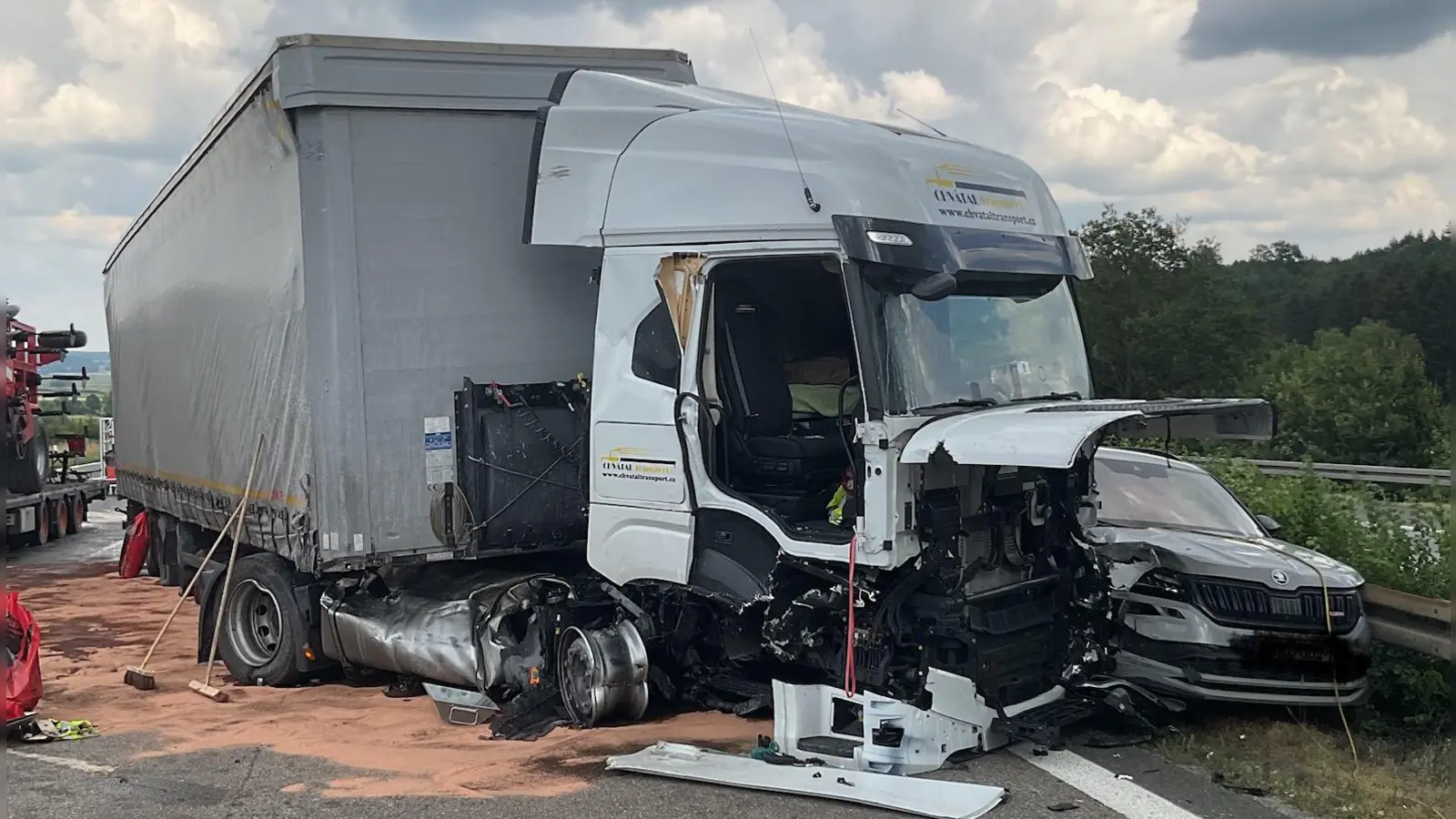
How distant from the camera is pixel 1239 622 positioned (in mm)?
7227

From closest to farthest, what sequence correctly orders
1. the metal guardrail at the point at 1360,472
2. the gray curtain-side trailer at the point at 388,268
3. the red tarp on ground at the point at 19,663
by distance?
the red tarp on ground at the point at 19,663
the gray curtain-side trailer at the point at 388,268
the metal guardrail at the point at 1360,472

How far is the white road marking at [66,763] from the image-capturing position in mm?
6777

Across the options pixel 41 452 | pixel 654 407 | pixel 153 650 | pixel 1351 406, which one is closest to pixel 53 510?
pixel 41 452

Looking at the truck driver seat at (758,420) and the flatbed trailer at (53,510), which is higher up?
the truck driver seat at (758,420)

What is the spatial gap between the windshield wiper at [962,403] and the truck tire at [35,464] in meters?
17.4

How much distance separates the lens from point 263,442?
8.98 meters

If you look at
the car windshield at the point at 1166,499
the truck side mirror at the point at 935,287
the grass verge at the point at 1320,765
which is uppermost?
the truck side mirror at the point at 935,287

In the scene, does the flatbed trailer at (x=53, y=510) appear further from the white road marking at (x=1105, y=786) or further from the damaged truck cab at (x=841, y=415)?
the white road marking at (x=1105, y=786)

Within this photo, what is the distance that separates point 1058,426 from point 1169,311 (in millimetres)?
25887

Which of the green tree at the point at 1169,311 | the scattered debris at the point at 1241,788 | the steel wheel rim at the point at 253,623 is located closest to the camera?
the scattered debris at the point at 1241,788

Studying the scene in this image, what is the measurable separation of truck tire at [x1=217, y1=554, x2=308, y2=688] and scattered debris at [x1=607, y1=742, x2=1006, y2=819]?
3.26 m

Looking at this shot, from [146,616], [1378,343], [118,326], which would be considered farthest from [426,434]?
[1378,343]

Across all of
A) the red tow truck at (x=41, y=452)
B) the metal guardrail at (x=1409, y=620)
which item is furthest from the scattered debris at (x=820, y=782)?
the red tow truck at (x=41, y=452)

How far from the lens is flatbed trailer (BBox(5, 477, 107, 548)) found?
21.3 m
